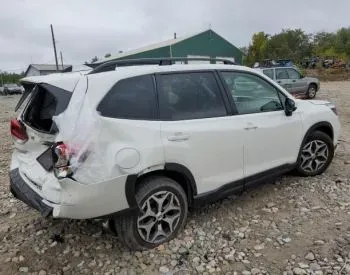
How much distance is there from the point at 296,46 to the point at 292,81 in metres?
36.5

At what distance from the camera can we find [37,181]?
3338mm

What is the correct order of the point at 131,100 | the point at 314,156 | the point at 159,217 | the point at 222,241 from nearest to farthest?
the point at 131,100
the point at 159,217
the point at 222,241
the point at 314,156

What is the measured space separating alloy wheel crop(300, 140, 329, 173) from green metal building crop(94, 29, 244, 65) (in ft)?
88.5

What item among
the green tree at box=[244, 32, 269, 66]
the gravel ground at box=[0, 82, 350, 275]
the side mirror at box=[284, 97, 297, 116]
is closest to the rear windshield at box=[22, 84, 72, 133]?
the gravel ground at box=[0, 82, 350, 275]

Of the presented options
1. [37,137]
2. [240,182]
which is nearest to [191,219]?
[240,182]

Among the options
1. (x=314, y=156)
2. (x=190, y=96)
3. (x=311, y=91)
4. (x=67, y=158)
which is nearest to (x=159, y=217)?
(x=67, y=158)

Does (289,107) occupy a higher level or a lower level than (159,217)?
higher

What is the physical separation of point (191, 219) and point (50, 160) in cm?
168

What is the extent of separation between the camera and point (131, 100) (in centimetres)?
322

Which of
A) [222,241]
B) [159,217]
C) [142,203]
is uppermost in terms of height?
[142,203]

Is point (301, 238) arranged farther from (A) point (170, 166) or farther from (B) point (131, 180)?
(B) point (131, 180)

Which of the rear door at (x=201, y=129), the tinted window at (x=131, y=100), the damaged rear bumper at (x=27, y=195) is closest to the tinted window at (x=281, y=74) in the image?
the rear door at (x=201, y=129)

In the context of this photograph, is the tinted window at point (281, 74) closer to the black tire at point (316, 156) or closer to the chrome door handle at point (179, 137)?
the black tire at point (316, 156)

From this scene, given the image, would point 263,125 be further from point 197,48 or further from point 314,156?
point 197,48
